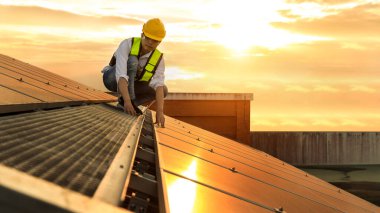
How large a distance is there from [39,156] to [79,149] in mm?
695

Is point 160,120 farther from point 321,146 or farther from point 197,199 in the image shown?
point 321,146

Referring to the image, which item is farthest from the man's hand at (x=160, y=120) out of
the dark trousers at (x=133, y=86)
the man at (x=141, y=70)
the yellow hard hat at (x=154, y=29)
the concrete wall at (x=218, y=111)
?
the concrete wall at (x=218, y=111)

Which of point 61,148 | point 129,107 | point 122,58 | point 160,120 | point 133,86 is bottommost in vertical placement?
point 61,148

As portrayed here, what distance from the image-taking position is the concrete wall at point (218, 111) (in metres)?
20.4

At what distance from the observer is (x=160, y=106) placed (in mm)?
7836

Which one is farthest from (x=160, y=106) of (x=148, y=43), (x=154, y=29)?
(x=154, y=29)

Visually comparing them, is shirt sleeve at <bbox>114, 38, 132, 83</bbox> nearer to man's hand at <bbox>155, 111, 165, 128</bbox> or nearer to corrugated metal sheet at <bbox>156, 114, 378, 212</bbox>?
man's hand at <bbox>155, 111, 165, 128</bbox>

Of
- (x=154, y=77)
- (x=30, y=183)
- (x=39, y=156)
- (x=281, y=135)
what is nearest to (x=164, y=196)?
(x=39, y=156)

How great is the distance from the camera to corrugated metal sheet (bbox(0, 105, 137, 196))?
7.63 ft

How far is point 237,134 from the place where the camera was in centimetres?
2070

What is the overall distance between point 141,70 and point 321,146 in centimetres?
1681

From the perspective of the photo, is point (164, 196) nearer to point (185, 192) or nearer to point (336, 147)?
point (185, 192)

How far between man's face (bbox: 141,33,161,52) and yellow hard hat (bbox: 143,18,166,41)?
112 millimetres

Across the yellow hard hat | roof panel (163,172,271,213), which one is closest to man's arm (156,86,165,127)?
the yellow hard hat
